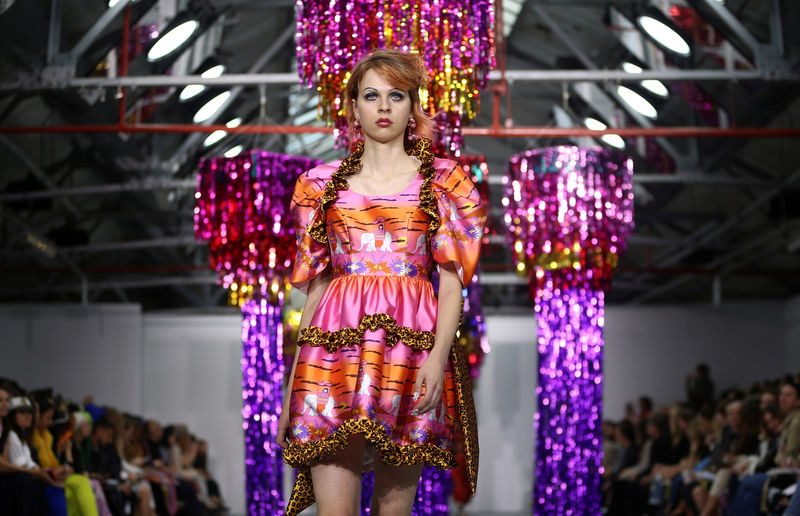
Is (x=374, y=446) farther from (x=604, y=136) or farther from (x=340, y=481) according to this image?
(x=604, y=136)

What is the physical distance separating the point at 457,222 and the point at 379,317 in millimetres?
286

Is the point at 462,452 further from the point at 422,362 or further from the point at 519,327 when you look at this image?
the point at 519,327

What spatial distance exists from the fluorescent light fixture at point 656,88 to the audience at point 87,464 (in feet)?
16.9

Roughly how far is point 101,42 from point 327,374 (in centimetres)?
634

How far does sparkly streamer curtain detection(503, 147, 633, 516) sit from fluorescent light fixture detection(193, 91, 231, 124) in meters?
4.27

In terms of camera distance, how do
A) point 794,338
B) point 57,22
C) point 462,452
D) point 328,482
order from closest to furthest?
point 328,482, point 462,452, point 57,22, point 794,338

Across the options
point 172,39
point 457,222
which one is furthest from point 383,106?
point 172,39

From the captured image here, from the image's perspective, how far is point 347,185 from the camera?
2.75 metres

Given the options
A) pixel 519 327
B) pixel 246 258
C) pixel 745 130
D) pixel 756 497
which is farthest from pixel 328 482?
pixel 519 327

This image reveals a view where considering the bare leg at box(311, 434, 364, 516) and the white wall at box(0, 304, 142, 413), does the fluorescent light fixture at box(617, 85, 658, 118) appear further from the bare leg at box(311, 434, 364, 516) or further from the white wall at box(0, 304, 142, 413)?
the bare leg at box(311, 434, 364, 516)

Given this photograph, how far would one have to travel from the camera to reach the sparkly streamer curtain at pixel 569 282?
23.1 feet

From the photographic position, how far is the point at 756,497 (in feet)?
23.6

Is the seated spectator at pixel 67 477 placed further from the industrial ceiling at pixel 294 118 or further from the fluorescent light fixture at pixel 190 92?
the fluorescent light fixture at pixel 190 92

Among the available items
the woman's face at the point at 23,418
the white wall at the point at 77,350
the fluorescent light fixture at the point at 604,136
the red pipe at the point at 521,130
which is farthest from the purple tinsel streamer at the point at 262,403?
the white wall at the point at 77,350
